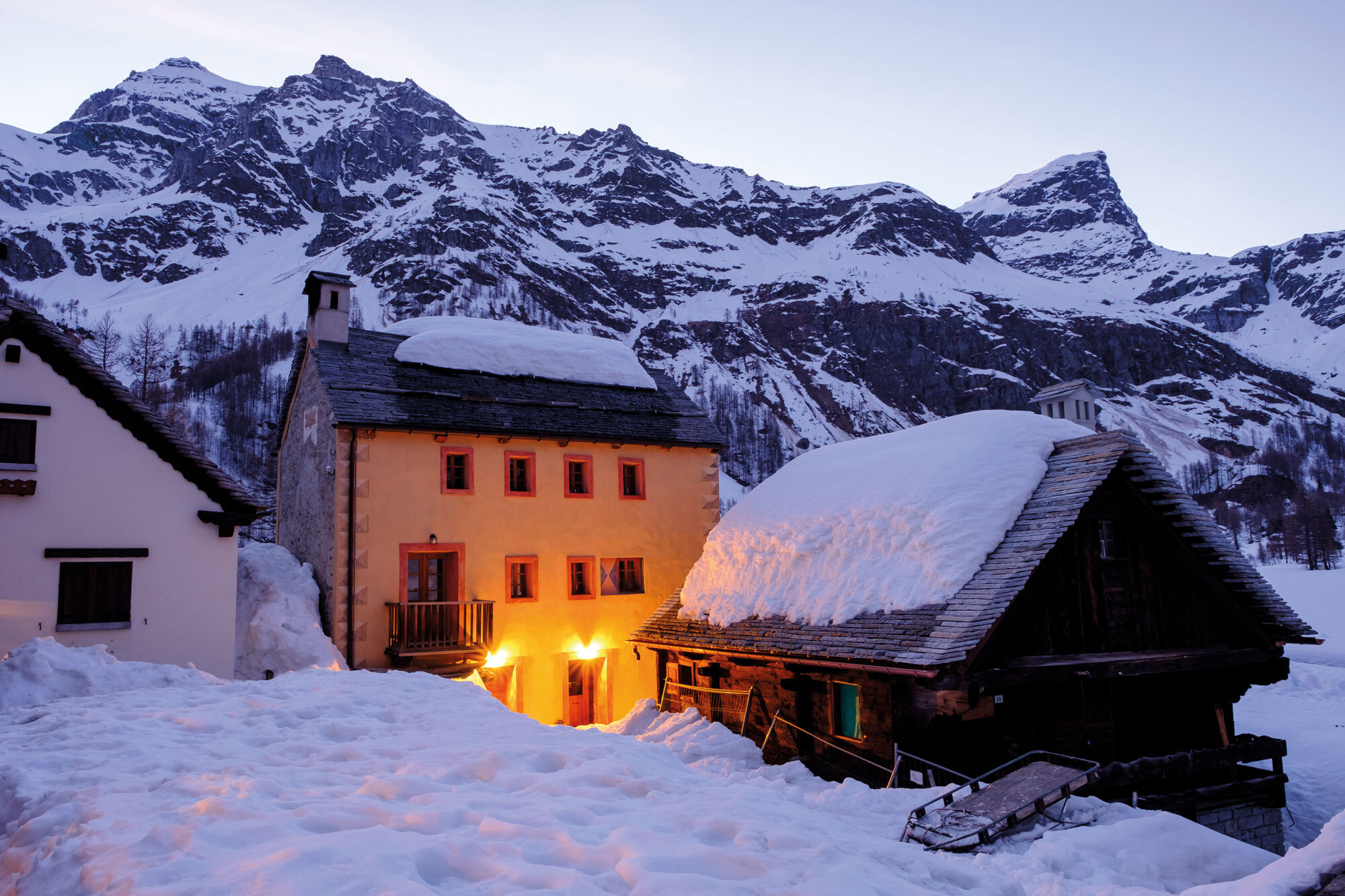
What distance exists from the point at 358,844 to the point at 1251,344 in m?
Answer: 233

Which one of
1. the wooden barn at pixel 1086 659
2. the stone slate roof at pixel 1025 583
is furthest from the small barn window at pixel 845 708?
the stone slate roof at pixel 1025 583

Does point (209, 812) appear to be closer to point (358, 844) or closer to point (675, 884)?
point (358, 844)

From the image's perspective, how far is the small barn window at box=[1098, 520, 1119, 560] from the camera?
45.2 feet

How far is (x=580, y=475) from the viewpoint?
22.2m

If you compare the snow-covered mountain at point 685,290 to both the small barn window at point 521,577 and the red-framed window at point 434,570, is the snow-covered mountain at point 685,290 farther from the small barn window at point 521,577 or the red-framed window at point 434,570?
the red-framed window at point 434,570

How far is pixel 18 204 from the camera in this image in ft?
548

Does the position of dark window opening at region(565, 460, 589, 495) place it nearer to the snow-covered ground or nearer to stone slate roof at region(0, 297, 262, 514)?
stone slate roof at region(0, 297, 262, 514)

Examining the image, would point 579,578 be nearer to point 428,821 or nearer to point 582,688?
Result: point 582,688

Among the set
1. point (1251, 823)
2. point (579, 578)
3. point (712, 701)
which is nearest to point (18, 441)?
point (579, 578)

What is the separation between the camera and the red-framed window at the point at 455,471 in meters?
20.1

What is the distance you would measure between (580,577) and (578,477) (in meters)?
2.61

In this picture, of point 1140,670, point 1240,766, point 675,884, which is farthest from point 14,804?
point 1240,766

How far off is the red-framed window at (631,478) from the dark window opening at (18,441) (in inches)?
491

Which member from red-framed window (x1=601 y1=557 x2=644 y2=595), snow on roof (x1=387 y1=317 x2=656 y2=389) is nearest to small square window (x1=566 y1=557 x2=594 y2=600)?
red-framed window (x1=601 y1=557 x2=644 y2=595)
